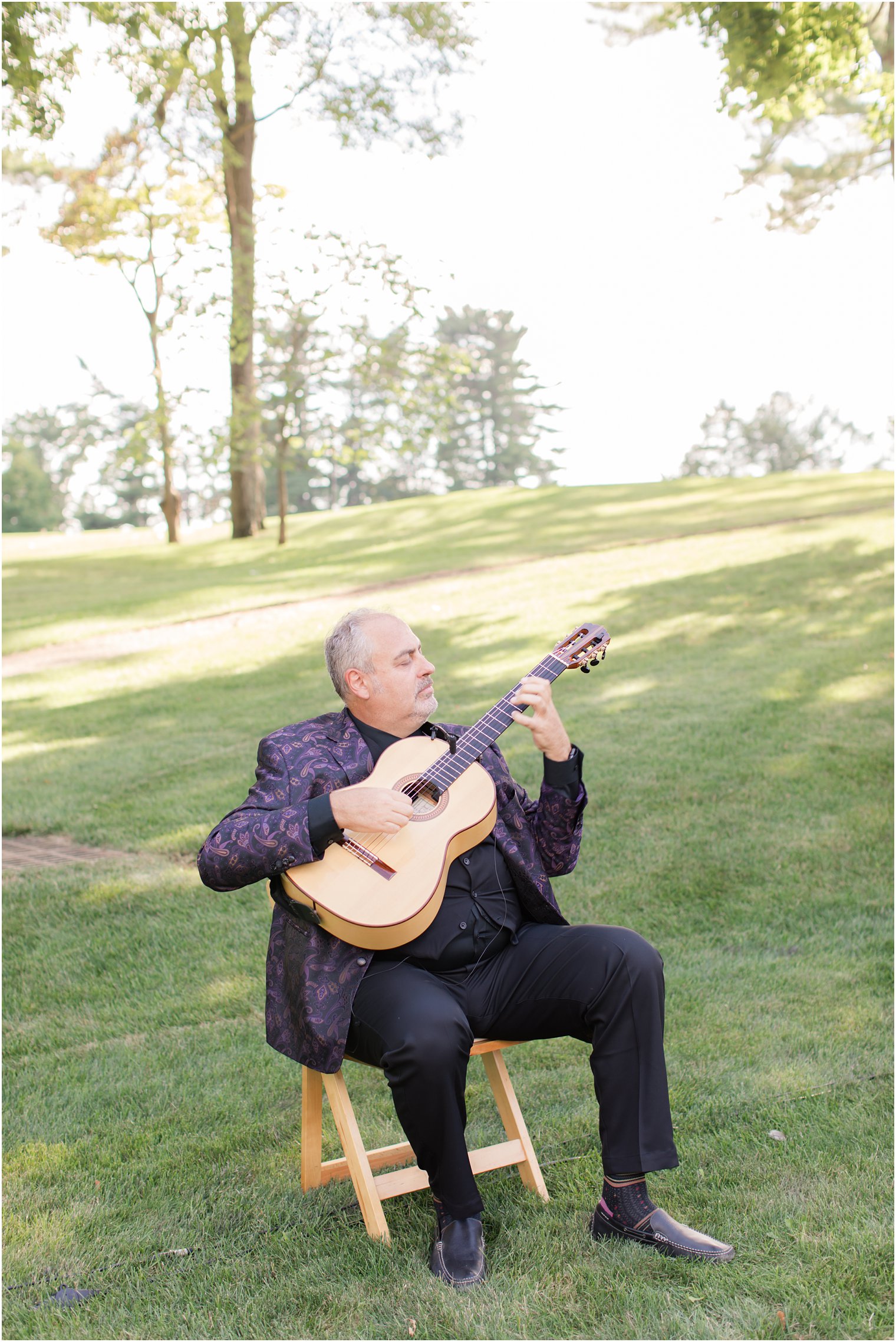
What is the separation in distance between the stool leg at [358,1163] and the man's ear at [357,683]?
1.02m

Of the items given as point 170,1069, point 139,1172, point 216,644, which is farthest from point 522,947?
point 216,644

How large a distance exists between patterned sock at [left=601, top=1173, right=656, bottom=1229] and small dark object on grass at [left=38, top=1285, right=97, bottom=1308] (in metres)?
1.31

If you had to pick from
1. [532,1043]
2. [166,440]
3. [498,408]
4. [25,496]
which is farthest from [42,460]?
[532,1043]

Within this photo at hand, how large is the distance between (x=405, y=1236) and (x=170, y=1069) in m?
1.40

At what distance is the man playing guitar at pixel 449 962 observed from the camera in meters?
2.65

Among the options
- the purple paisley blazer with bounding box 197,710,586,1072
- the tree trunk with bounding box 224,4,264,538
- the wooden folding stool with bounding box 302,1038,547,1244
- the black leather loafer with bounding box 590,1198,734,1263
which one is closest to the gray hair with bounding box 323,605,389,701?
the purple paisley blazer with bounding box 197,710,586,1072

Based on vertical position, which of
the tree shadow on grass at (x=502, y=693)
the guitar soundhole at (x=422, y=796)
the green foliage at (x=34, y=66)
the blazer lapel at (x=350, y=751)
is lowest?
the tree shadow on grass at (x=502, y=693)

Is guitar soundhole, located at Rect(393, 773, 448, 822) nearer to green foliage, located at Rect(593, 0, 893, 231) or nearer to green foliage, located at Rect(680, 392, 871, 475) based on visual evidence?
green foliage, located at Rect(593, 0, 893, 231)

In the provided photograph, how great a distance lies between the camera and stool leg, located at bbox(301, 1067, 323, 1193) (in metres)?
3.02

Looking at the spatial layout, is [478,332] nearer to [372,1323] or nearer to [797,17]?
[797,17]

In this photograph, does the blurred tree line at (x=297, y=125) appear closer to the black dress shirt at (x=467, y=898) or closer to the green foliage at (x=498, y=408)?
the black dress shirt at (x=467, y=898)

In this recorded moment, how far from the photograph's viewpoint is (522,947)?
300 cm

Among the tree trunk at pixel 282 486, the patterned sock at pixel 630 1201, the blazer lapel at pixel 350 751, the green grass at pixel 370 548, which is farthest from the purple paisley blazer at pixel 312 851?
the tree trunk at pixel 282 486

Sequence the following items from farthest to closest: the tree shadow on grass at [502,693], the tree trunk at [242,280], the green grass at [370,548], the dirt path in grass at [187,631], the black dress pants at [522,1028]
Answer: the green grass at [370,548] → the dirt path in grass at [187,631] → the tree trunk at [242,280] → the tree shadow on grass at [502,693] → the black dress pants at [522,1028]
